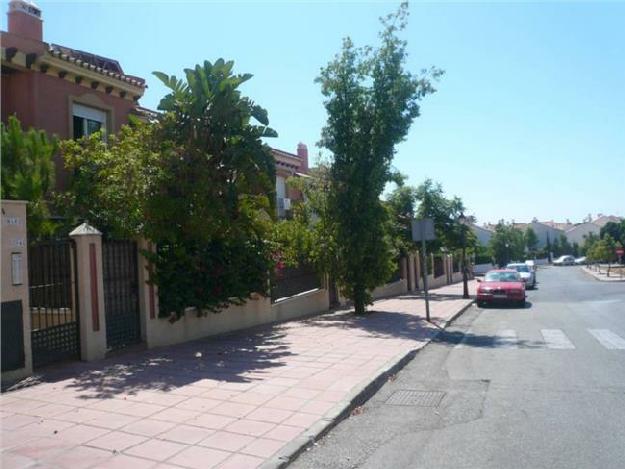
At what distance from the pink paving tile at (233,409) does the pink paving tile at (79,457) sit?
1450 millimetres

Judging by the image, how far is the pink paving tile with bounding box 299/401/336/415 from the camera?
5.94 metres

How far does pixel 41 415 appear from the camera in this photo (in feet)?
18.8

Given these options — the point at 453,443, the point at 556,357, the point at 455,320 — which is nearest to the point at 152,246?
the point at 453,443

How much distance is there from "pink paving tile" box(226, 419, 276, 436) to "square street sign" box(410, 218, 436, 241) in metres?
9.76

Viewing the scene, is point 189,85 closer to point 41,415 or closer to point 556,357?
point 41,415

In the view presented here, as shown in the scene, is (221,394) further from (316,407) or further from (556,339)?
(556,339)

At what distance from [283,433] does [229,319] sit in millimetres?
7135

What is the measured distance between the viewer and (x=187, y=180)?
9750 mm

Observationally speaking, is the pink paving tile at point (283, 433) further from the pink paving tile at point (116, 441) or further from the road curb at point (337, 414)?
the pink paving tile at point (116, 441)

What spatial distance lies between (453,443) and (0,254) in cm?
589

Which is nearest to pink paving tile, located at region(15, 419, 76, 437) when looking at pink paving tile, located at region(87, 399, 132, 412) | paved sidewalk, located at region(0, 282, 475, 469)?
paved sidewalk, located at region(0, 282, 475, 469)

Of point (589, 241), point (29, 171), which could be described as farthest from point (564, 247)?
point (29, 171)

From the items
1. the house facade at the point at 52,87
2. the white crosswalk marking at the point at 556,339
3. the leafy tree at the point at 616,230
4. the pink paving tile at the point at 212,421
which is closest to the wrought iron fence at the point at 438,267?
the white crosswalk marking at the point at 556,339

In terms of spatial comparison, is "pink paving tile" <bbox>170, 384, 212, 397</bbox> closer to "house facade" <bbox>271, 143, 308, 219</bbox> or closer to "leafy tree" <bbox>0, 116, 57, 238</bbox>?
"leafy tree" <bbox>0, 116, 57, 238</bbox>
